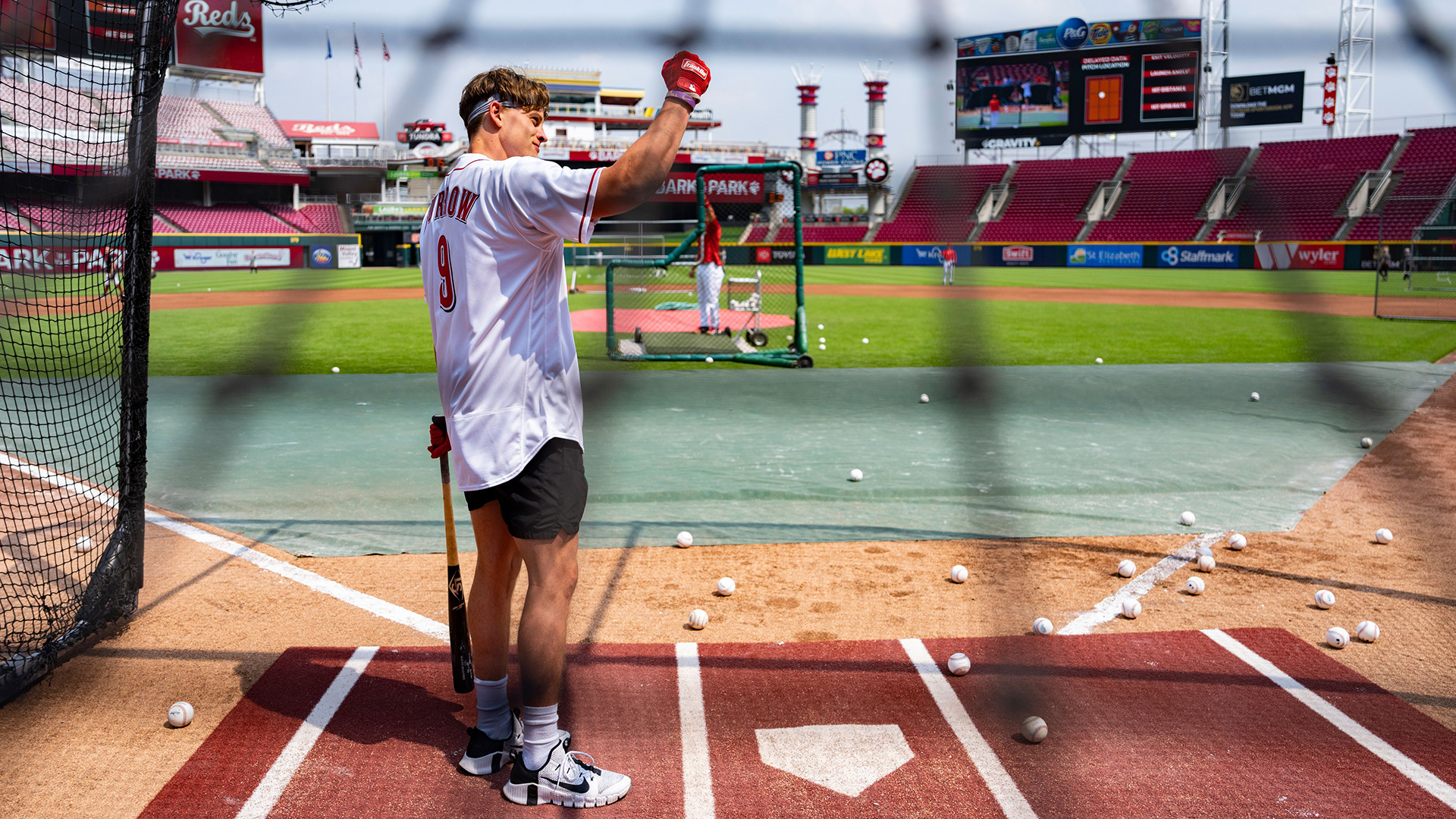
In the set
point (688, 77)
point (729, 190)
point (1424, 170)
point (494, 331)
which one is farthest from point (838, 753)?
point (729, 190)

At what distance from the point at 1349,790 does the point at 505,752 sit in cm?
229

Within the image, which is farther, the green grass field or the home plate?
the green grass field

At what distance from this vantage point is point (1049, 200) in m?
32.7

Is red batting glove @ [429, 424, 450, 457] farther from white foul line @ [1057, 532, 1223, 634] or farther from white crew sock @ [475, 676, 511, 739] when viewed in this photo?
white foul line @ [1057, 532, 1223, 634]

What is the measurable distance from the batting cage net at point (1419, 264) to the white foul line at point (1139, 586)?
13.3m

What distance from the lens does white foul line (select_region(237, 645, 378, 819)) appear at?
8.66 feet

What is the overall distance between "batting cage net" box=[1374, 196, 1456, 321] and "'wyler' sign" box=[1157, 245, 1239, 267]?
17.8 feet

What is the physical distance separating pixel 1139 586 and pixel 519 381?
9.77 feet

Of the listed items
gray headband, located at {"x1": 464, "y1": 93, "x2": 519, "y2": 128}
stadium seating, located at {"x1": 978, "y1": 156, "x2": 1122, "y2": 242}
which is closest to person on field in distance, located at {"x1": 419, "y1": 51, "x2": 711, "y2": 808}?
gray headband, located at {"x1": 464, "y1": 93, "x2": 519, "y2": 128}

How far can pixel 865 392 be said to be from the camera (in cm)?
977

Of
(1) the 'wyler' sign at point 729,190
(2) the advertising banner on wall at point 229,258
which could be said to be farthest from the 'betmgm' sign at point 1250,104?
(2) the advertising banner on wall at point 229,258

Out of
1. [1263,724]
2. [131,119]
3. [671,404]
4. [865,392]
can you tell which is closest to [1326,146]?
[865,392]

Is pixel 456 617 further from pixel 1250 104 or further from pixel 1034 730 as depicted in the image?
pixel 1250 104

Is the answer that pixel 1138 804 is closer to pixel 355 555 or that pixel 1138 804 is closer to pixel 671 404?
pixel 355 555
